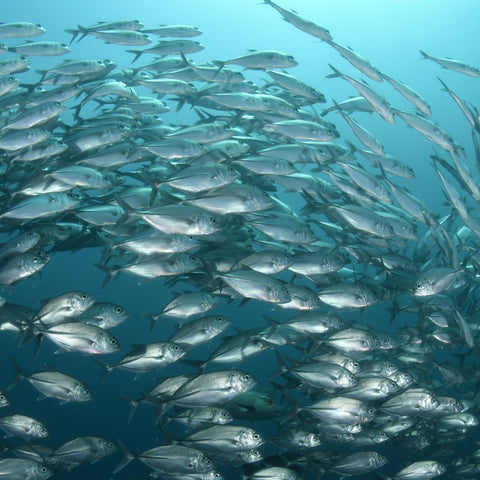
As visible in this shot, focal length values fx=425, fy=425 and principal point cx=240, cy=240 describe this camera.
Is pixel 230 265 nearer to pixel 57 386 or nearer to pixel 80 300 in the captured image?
pixel 80 300

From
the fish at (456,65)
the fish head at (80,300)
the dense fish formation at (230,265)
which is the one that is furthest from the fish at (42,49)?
the fish at (456,65)

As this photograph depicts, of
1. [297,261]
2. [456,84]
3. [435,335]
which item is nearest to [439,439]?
[435,335]

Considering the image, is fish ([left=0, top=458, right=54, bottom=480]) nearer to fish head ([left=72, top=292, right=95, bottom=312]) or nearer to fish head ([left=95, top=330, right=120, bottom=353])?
fish head ([left=95, top=330, right=120, bottom=353])

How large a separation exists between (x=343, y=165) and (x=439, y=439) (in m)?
4.68

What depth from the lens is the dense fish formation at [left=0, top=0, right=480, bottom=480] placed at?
430 centimetres

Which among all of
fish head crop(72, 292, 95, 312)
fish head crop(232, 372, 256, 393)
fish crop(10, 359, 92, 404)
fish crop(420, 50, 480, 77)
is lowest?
fish crop(10, 359, 92, 404)

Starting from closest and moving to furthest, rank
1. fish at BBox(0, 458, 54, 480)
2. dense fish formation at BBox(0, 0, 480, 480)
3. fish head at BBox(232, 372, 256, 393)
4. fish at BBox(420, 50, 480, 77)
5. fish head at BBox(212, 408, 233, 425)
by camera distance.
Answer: fish at BBox(0, 458, 54, 480) → fish head at BBox(232, 372, 256, 393) → dense fish formation at BBox(0, 0, 480, 480) → fish head at BBox(212, 408, 233, 425) → fish at BBox(420, 50, 480, 77)

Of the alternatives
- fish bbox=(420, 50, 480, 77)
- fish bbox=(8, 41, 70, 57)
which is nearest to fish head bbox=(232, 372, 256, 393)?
fish bbox=(420, 50, 480, 77)

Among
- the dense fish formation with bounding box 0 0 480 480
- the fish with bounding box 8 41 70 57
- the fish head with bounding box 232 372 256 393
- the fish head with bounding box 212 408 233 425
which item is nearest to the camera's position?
the fish head with bounding box 232 372 256 393

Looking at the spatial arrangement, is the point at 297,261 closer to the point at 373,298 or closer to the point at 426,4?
the point at 373,298

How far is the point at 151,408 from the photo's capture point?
50.6 ft

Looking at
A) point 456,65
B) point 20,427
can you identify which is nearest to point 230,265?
point 20,427

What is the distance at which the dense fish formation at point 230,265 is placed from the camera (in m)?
4.30

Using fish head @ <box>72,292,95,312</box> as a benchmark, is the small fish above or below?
below
